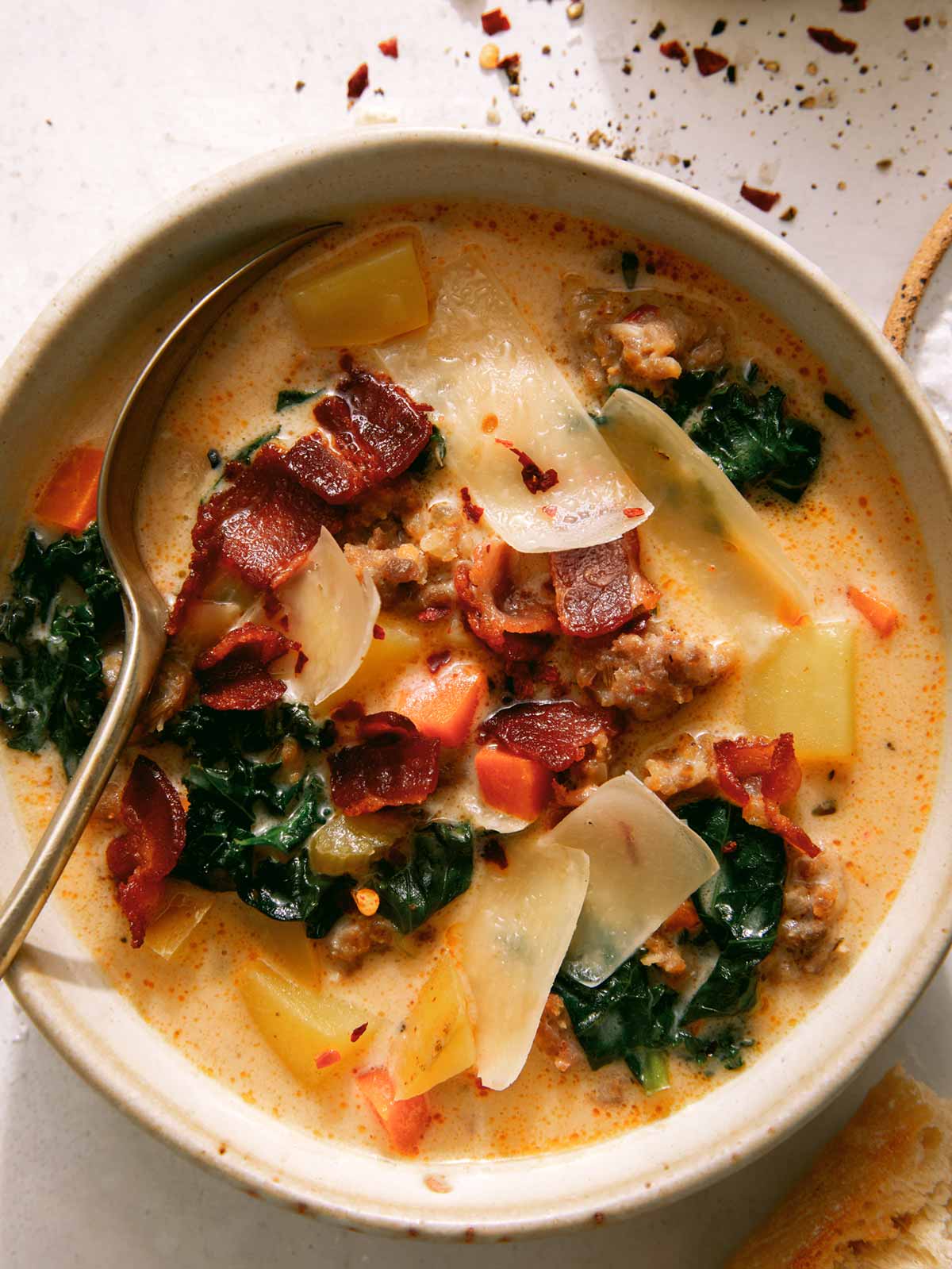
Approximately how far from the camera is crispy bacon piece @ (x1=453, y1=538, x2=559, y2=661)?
304 centimetres

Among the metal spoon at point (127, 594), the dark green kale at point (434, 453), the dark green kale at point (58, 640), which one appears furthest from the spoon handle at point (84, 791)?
the dark green kale at point (434, 453)

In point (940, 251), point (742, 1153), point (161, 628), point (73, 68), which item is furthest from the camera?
point (73, 68)

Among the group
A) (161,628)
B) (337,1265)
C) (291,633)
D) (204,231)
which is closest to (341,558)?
(291,633)

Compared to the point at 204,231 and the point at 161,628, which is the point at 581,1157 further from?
the point at 204,231

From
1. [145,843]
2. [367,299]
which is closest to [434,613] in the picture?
[367,299]

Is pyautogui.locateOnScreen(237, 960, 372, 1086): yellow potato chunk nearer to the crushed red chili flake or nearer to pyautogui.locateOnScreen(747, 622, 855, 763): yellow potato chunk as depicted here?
pyautogui.locateOnScreen(747, 622, 855, 763): yellow potato chunk

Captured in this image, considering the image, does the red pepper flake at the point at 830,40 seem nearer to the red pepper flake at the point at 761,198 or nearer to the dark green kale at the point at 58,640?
the red pepper flake at the point at 761,198

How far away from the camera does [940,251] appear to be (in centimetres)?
332

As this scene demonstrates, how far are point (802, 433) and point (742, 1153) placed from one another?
6.35ft

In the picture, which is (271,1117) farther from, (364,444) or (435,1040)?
(364,444)

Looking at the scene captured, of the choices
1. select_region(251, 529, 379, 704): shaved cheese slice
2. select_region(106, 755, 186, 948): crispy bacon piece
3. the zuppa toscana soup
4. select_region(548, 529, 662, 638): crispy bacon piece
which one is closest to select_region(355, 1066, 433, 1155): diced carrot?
the zuppa toscana soup

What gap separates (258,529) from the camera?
3.11 metres

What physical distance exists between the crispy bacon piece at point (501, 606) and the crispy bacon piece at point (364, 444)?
0.34 m

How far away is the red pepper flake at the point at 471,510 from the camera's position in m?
3.13
